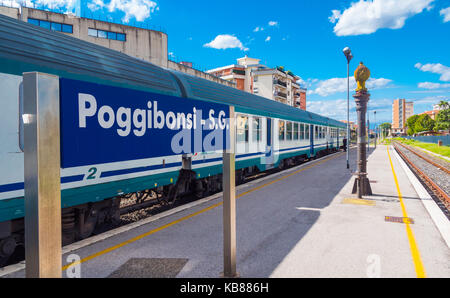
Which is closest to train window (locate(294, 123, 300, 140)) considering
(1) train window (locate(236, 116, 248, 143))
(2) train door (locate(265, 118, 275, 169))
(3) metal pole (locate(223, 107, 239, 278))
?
(2) train door (locate(265, 118, 275, 169))

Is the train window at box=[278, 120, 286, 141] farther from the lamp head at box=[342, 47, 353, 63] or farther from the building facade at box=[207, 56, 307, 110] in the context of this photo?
the building facade at box=[207, 56, 307, 110]

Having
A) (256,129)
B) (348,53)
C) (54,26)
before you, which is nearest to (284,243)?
(256,129)

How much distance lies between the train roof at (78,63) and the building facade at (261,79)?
212 ft

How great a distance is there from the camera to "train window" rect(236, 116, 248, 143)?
34.7 ft

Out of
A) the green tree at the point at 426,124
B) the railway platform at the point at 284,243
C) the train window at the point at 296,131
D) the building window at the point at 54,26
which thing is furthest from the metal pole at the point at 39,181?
the green tree at the point at 426,124

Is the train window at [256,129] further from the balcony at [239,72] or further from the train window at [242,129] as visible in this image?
the balcony at [239,72]

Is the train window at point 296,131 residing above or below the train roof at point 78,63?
below

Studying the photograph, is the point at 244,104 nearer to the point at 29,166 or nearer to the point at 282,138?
the point at 282,138

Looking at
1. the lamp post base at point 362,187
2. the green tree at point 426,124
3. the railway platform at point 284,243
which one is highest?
the green tree at point 426,124

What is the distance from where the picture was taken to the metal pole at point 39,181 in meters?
1.92

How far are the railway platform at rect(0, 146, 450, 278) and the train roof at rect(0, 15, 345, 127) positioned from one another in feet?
9.38

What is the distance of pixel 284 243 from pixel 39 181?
13.9 ft

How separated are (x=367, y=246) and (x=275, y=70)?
243ft

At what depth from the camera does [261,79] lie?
3017 inches
